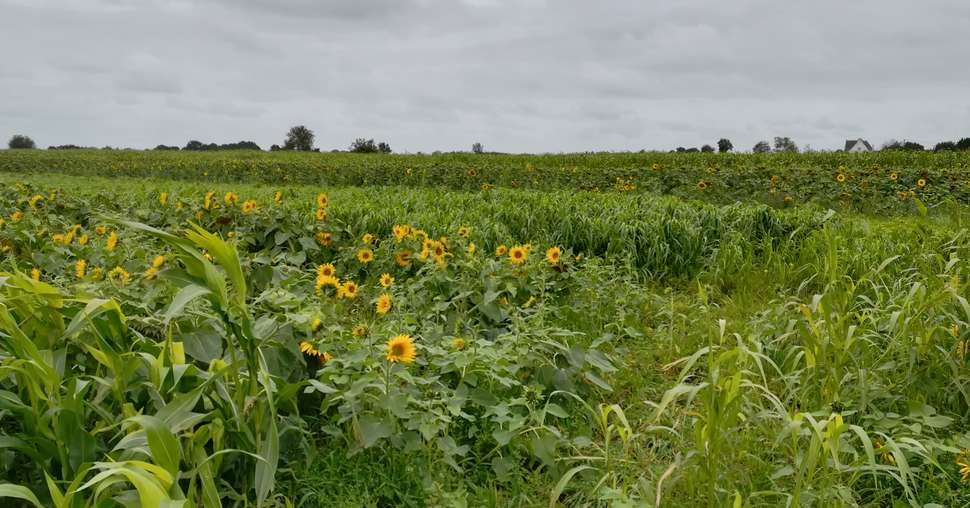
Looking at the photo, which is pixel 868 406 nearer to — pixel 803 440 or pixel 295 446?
pixel 803 440

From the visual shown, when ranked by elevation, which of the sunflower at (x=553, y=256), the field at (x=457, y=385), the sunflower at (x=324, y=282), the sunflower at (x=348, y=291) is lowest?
the field at (x=457, y=385)

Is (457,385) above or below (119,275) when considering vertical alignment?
below

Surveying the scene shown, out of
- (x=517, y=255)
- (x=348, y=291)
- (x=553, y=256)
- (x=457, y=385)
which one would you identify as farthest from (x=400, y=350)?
(x=553, y=256)

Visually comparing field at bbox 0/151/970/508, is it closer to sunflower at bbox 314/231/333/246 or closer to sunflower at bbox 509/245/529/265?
sunflower at bbox 509/245/529/265

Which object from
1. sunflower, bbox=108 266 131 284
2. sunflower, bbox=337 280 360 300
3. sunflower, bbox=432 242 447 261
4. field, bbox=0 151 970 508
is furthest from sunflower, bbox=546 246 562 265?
sunflower, bbox=108 266 131 284

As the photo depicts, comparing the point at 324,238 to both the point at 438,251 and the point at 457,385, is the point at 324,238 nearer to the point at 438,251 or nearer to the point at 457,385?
the point at 438,251

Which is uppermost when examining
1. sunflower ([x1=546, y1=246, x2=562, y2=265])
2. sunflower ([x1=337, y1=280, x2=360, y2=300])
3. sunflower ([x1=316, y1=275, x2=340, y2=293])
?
sunflower ([x1=546, y1=246, x2=562, y2=265])

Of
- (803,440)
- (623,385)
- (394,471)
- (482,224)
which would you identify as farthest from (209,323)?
(482,224)

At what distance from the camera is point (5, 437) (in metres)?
1.84

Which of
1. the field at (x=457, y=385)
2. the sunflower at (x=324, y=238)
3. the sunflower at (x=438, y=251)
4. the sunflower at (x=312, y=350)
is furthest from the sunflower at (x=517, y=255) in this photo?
the sunflower at (x=324, y=238)

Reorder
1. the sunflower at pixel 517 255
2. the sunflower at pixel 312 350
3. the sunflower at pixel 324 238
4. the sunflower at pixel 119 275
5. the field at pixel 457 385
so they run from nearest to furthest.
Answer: the field at pixel 457 385 < the sunflower at pixel 312 350 < the sunflower at pixel 119 275 < the sunflower at pixel 517 255 < the sunflower at pixel 324 238

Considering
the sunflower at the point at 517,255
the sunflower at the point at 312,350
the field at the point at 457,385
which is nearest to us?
the field at the point at 457,385

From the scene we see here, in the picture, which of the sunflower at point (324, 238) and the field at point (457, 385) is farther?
the sunflower at point (324, 238)

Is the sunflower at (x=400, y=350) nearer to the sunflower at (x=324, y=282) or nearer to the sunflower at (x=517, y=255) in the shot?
the sunflower at (x=324, y=282)
